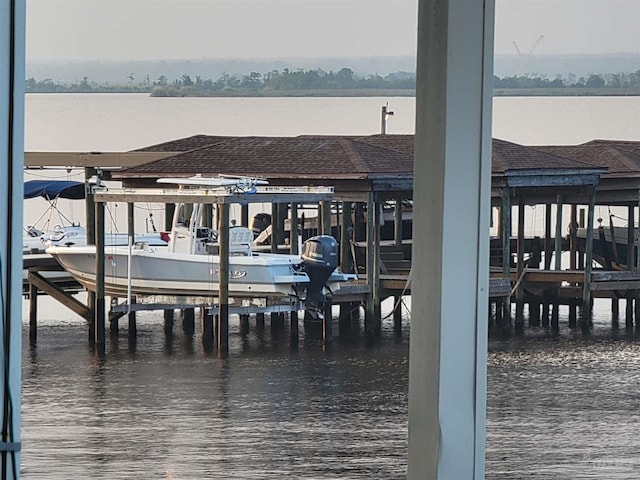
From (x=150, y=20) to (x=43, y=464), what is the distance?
6589cm

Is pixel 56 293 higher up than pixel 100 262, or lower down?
lower down

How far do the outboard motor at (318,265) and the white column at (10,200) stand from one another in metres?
20.5

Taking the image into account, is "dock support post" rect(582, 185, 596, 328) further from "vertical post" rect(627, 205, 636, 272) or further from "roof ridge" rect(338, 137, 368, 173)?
"roof ridge" rect(338, 137, 368, 173)

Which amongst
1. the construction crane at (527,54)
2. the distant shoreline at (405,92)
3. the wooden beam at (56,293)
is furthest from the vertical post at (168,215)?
the distant shoreline at (405,92)

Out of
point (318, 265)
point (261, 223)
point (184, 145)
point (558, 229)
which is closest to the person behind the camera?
point (318, 265)

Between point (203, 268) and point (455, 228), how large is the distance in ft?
71.2

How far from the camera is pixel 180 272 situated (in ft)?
79.3

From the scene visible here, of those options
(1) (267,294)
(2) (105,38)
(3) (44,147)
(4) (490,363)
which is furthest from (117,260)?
(3) (44,147)

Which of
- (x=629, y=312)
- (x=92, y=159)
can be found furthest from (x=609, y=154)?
(x=92, y=159)

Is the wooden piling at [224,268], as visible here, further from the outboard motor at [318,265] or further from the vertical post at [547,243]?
the vertical post at [547,243]

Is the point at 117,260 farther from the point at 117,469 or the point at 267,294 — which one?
the point at 117,469

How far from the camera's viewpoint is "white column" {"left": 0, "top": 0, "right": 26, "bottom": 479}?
2668 millimetres

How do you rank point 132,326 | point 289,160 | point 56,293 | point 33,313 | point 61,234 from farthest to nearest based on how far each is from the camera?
point 61,234, point 289,160, point 132,326, point 33,313, point 56,293

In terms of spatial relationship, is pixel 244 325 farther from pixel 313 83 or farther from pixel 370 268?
pixel 313 83
